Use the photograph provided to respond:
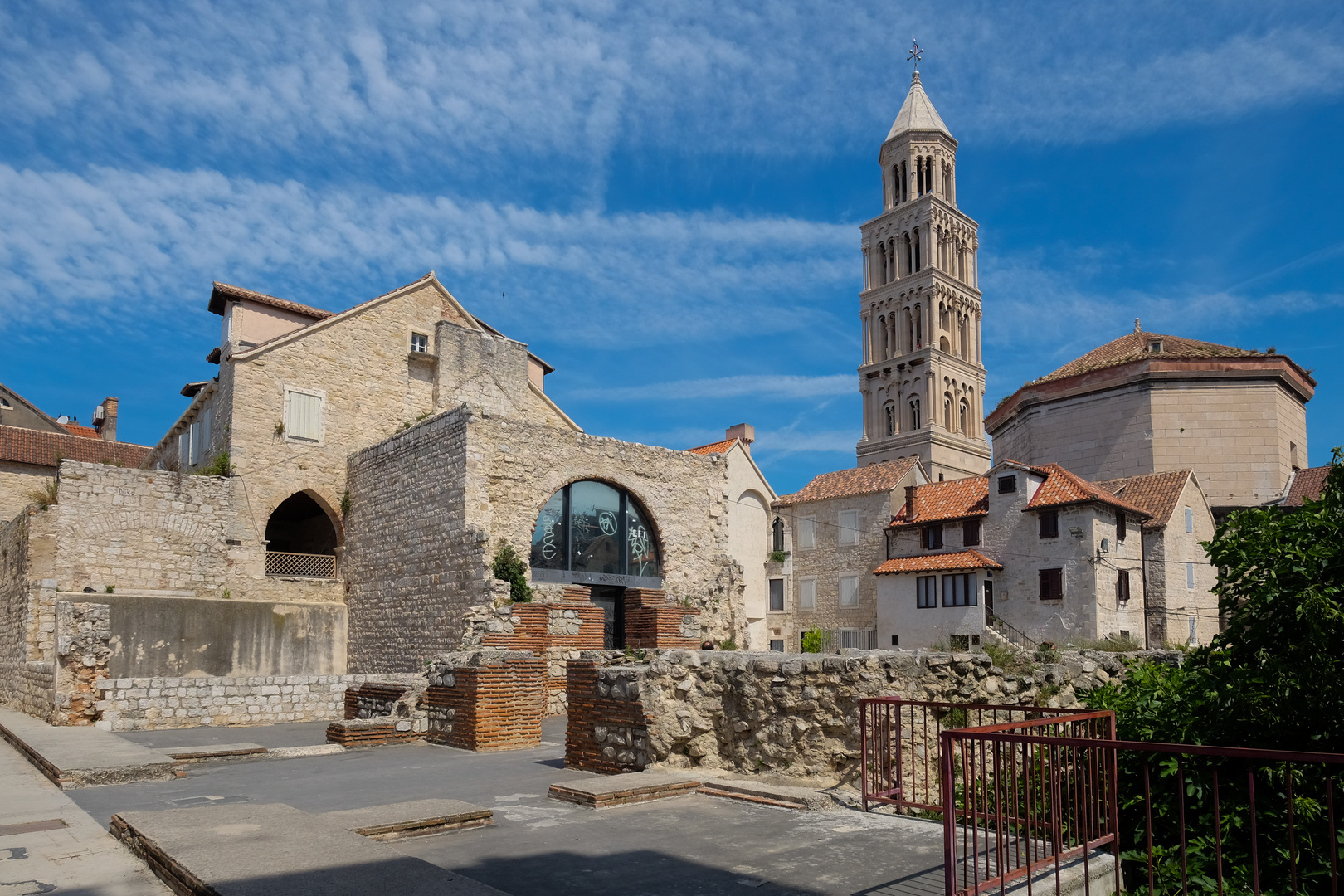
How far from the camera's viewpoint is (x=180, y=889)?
17.1ft

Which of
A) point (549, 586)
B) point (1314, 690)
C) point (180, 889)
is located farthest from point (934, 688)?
point (549, 586)

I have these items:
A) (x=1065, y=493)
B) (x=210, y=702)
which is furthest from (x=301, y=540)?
(x=1065, y=493)

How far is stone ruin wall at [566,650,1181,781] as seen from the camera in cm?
830

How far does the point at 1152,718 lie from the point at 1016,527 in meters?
27.3

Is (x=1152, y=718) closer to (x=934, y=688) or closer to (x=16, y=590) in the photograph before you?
(x=934, y=688)

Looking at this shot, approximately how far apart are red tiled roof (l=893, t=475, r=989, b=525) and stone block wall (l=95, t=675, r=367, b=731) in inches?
970

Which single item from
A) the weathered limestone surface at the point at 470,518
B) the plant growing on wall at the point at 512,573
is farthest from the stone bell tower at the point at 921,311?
the plant growing on wall at the point at 512,573

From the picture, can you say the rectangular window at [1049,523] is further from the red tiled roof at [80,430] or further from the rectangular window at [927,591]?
the red tiled roof at [80,430]

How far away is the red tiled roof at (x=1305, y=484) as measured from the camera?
3065cm

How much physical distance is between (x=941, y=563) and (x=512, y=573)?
20.4 meters

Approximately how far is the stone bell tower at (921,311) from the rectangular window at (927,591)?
32403 millimetres

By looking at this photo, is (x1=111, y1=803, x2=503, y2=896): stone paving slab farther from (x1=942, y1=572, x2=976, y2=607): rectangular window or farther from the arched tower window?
(x1=942, y1=572, x2=976, y2=607): rectangular window

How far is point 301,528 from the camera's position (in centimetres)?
2844

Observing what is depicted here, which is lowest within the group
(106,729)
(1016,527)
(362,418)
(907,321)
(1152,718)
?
(106,729)
